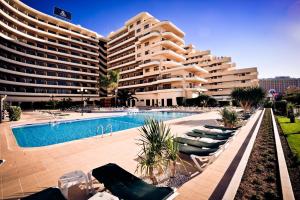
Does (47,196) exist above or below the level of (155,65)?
below

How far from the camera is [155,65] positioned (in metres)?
46.2

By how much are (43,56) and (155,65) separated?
33.4m

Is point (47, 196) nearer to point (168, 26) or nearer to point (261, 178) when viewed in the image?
point (261, 178)

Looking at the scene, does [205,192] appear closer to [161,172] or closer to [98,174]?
[161,172]

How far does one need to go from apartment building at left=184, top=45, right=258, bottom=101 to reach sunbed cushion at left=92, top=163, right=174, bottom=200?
190ft

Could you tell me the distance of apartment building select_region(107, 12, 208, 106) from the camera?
42438mm

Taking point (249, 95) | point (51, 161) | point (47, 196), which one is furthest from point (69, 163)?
point (249, 95)

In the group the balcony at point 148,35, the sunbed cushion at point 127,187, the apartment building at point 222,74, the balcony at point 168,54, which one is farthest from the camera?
the apartment building at point 222,74

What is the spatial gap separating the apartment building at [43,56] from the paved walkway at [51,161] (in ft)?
131

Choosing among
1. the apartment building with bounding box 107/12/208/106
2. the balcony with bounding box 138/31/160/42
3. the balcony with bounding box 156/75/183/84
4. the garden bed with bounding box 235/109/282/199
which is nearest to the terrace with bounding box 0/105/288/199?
the garden bed with bounding box 235/109/282/199

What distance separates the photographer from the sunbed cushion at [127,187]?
124 inches

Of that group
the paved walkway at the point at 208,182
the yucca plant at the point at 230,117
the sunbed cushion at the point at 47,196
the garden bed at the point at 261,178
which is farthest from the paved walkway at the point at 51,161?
the yucca plant at the point at 230,117

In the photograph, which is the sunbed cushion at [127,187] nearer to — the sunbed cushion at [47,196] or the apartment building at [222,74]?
the sunbed cushion at [47,196]

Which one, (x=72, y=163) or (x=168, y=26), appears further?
(x=168, y=26)
